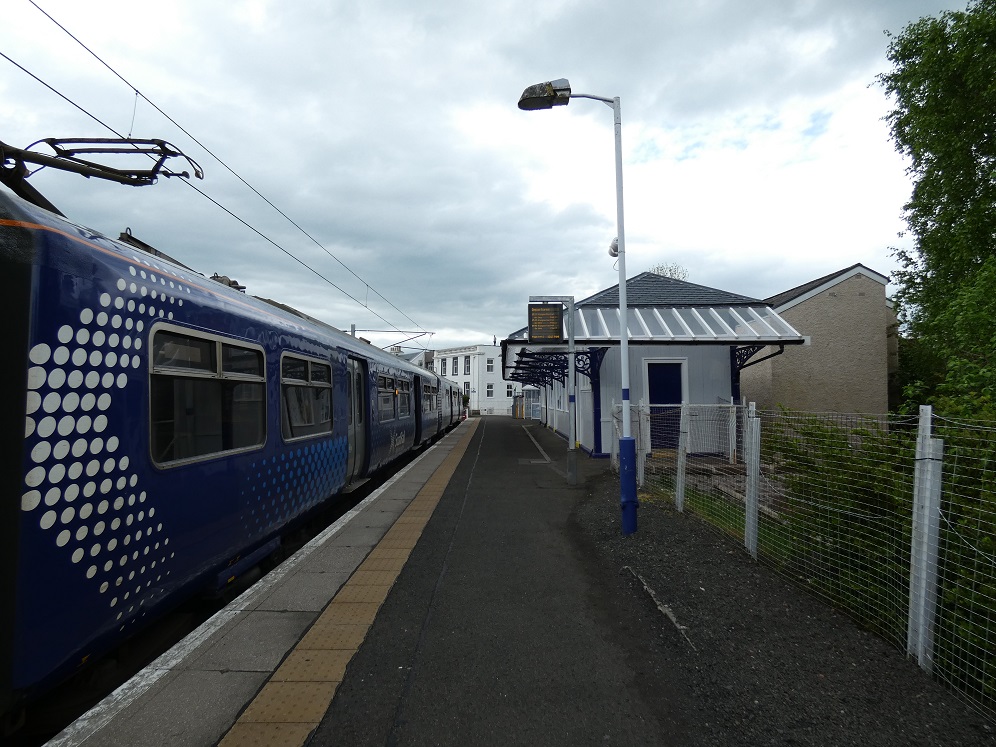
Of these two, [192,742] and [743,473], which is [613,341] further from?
[192,742]

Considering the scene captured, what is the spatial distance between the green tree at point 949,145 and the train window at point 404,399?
42.2ft

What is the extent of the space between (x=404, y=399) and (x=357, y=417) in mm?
5048

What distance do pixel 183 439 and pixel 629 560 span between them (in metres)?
4.33

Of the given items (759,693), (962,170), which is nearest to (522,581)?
(759,693)

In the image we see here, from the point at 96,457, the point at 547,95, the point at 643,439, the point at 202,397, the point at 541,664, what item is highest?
the point at 547,95

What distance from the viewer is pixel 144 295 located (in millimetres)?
3301

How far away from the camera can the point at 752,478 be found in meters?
5.70

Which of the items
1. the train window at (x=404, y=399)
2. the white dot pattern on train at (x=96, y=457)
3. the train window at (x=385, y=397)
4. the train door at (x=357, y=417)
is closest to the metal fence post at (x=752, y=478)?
the white dot pattern on train at (x=96, y=457)

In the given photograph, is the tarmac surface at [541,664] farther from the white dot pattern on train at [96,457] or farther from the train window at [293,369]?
the train window at [293,369]

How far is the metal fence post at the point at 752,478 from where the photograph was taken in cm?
564

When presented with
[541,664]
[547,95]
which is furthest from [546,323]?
[541,664]

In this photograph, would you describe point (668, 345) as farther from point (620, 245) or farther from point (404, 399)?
point (620, 245)

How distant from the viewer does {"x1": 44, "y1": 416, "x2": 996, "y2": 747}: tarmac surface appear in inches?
114

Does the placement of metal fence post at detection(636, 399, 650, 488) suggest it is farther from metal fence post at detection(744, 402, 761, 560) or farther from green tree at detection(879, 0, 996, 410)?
green tree at detection(879, 0, 996, 410)
